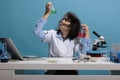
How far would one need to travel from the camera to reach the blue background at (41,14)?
3510mm

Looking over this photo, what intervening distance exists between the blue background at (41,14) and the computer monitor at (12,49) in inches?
59.8

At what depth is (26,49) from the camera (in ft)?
11.8

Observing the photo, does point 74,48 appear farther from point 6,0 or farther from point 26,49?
point 6,0

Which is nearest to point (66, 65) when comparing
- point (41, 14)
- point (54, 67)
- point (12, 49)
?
point (54, 67)

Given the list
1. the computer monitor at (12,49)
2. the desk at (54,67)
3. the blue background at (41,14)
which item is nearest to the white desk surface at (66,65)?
the desk at (54,67)

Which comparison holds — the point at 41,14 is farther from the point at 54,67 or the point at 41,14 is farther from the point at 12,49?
the point at 54,67

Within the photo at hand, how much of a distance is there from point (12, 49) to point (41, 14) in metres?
1.63

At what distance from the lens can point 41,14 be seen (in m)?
3.54

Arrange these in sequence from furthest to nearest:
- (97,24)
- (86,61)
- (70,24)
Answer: (97,24) → (70,24) → (86,61)

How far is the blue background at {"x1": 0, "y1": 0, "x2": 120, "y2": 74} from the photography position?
3510mm

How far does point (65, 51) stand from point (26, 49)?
3.75 ft

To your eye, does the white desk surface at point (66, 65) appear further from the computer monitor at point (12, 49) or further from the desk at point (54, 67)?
the computer monitor at point (12, 49)

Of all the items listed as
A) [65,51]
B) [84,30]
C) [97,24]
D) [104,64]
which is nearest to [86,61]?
[104,64]

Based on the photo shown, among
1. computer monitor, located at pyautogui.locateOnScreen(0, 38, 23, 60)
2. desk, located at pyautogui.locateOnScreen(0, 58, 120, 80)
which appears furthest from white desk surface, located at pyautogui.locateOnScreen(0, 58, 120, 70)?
computer monitor, located at pyautogui.locateOnScreen(0, 38, 23, 60)
